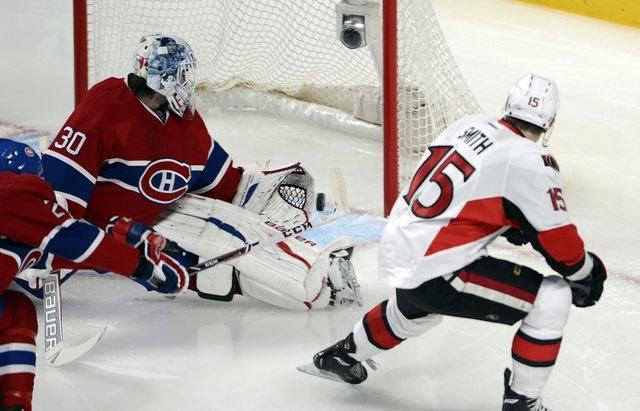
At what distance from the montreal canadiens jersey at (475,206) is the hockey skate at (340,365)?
0.83 feet

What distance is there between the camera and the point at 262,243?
10.4ft

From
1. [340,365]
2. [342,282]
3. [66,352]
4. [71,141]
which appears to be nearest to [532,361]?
[340,365]

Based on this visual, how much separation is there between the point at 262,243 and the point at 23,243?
32.2 inches

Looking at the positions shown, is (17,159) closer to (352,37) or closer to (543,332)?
(543,332)

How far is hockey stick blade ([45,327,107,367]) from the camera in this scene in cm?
286

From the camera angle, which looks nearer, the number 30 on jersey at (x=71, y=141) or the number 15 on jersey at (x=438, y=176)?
the number 15 on jersey at (x=438, y=176)

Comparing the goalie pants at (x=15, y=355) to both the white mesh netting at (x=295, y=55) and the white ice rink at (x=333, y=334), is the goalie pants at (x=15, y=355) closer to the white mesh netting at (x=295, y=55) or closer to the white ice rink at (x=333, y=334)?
the white ice rink at (x=333, y=334)

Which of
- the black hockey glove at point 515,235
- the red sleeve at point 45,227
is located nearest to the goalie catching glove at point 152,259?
the red sleeve at point 45,227

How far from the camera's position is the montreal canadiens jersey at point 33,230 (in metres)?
2.41

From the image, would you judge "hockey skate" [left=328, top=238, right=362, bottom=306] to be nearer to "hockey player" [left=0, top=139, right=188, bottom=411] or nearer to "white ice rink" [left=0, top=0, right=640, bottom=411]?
"white ice rink" [left=0, top=0, right=640, bottom=411]

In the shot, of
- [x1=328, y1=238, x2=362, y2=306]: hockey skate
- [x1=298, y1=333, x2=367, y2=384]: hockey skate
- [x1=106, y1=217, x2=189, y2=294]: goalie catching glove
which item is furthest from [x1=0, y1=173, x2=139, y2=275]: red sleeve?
[x1=328, y1=238, x2=362, y2=306]: hockey skate

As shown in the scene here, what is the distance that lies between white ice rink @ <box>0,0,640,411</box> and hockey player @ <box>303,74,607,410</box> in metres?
0.31

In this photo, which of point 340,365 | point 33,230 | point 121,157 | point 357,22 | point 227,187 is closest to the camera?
point 33,230

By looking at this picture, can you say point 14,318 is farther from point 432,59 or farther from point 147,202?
point 432,59
